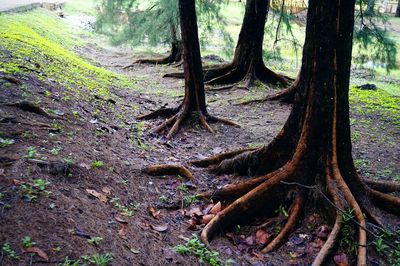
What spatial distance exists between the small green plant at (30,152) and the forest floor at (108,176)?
0.01 m

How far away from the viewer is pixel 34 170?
4074 mm

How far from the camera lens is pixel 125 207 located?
4.49 metres

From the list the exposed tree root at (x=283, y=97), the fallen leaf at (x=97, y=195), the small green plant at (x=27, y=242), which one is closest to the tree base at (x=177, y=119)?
the exposed tree root at (x=283, y=97)

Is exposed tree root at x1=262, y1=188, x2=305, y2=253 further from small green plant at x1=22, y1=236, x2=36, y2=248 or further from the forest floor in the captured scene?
small green plant at x1=22, y1=236, x2=36, y2=248

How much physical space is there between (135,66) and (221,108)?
7935mm

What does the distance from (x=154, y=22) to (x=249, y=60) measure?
15.9 ft

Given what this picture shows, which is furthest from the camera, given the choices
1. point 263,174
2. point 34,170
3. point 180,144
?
point 180,144

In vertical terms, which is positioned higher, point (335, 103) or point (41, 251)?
point (335, 103)

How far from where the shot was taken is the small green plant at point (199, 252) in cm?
398

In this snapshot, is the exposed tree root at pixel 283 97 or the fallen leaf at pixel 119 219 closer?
the fallen leaf at pixel 119 219

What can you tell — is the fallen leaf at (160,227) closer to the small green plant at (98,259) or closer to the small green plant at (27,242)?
the small green plant at (98,259)

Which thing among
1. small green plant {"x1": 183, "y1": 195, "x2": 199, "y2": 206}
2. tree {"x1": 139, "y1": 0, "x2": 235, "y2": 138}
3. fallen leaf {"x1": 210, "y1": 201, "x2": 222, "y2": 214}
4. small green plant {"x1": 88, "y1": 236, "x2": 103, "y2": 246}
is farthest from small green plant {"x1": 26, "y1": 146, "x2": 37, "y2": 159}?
tree {"x1": 139, "y1": 0, "x2": 235, "y2": 138}

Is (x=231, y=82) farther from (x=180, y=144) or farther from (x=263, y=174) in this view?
(x=263, y=174)

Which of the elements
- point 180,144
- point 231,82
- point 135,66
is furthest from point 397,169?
point 135,66
